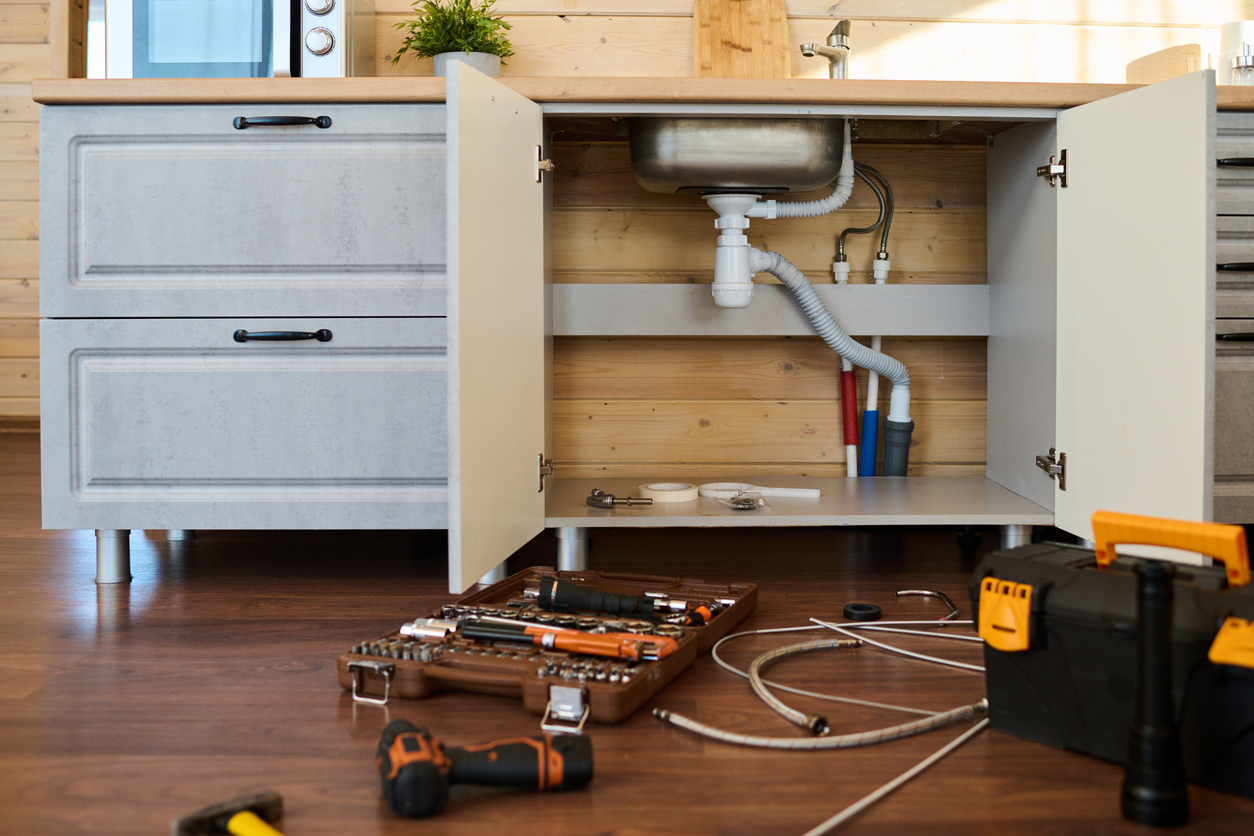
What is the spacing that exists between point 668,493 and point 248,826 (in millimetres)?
1169

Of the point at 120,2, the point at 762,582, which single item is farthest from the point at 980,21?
the point at 120,2

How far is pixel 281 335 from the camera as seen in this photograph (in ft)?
5.59

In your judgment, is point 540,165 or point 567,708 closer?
point 567,708

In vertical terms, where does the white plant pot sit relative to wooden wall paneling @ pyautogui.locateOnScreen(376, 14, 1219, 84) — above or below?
below

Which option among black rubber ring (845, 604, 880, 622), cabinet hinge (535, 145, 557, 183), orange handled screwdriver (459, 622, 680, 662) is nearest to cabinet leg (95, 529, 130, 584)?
orange handled screwdriver (459, 622, 680, 662)

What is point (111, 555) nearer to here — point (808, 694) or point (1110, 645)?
point (808, 694)

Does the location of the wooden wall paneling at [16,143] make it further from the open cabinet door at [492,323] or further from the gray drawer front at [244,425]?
the open cabinet door at [492,323]

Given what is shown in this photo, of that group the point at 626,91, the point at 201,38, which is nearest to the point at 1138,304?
the point at 626,91

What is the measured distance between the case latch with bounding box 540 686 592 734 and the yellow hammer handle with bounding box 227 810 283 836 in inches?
14.0

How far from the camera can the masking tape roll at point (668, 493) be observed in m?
1.89

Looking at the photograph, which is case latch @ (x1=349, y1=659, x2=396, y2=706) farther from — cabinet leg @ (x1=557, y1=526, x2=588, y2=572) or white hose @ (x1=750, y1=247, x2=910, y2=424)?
white hose @ (x1=750, y1=247, x2=910, y2=424)

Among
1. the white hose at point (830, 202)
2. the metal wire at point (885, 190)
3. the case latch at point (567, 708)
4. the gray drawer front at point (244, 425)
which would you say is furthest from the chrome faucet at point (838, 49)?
the case latch at point (567, 708)

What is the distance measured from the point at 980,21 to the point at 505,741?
2036mm

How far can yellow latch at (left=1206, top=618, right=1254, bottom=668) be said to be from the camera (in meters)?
0.85
